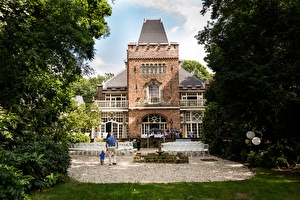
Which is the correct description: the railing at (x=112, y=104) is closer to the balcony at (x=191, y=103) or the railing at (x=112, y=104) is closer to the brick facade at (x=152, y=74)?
the brick facade at (x=152, y=74)

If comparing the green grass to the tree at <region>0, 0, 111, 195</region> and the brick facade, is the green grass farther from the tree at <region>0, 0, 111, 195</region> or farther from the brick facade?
the brick facade

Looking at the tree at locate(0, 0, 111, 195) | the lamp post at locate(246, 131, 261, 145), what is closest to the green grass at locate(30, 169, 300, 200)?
the tree at locate(0, 0, 111, 195)

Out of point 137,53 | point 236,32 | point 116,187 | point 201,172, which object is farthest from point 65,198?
point 137,53

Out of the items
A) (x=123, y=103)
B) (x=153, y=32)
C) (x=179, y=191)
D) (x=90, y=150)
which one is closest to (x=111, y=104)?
(x=123, y=103)

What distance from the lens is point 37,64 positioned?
620 centimetres

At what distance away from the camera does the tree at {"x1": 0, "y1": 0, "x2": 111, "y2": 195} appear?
603cm

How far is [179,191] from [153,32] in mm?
26387

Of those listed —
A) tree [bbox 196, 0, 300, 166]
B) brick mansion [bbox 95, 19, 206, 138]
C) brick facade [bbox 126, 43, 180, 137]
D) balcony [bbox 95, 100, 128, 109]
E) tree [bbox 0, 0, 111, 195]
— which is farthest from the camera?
balcony [bbox 95, 100, 128, 109]

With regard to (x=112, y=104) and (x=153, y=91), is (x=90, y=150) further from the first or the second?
(x=153, y=91)

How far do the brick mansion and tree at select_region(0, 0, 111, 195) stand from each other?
18981 millimetres

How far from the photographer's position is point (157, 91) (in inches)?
1097

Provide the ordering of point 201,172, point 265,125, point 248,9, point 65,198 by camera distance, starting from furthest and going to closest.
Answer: point 248,9 < point 265,125 < point 201,172 < point 65,198

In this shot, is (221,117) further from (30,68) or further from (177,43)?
(177,43)

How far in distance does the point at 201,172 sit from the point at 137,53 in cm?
2109
